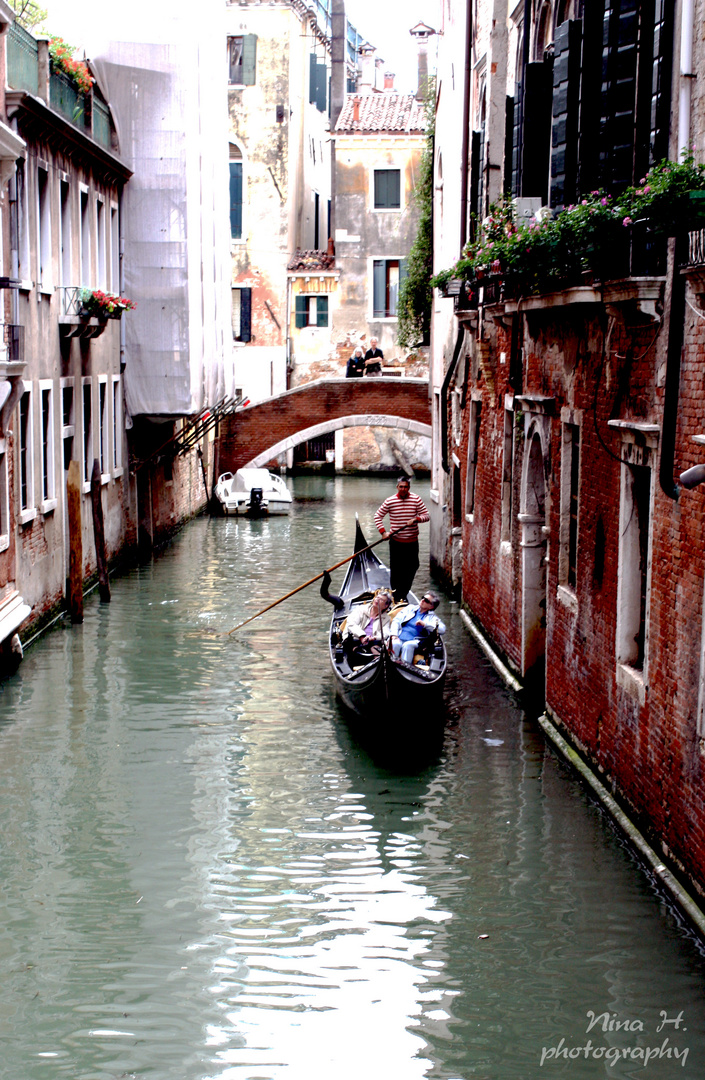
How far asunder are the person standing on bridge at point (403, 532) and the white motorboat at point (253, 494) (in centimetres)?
932

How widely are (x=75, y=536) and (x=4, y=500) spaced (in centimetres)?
171

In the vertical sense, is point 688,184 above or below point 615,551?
above

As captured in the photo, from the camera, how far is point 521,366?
922cm

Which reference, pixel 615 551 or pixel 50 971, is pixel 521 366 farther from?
pixel 50 971

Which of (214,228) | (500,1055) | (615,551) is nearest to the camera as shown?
(500,1055)

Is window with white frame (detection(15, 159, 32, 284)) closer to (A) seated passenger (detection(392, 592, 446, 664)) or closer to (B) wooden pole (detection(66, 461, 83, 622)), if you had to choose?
(B) wooden pole (detection(66, 461, 83, 622))

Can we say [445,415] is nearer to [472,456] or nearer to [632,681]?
[472,456]

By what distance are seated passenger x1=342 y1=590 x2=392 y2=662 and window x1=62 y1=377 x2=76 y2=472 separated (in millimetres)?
4131

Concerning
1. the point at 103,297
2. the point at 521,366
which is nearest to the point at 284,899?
the point at 521,366

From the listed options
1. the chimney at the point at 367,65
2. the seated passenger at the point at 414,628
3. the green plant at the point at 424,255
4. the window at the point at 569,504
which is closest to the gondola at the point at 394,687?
the seated passenger at the point at 414,628

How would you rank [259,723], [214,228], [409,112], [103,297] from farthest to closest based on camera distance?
[409,112] < [214,228] < [103,297] < [259,723]

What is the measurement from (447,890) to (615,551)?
1817 millimetres

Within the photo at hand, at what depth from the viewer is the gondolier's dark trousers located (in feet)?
36.7

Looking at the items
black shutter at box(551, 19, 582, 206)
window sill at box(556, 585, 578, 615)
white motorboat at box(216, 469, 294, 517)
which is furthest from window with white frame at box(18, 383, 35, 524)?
white motorboat at box(216, 469, 294, 517)
